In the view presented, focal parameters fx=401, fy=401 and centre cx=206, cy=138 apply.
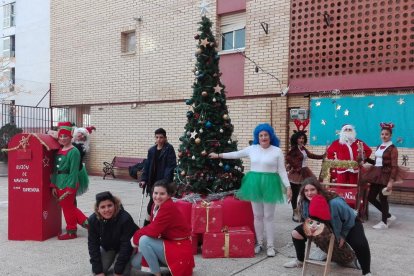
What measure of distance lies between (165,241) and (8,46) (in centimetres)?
2007

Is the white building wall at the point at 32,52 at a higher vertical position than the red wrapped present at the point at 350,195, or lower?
higher

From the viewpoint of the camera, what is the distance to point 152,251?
3943 millimetres

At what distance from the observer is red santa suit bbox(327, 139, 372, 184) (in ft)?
21.9

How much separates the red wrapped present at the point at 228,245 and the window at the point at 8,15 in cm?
1928

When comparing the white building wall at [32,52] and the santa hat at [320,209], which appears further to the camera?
the white building wall at [32,52]

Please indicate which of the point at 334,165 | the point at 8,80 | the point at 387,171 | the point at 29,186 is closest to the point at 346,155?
the point at 334,165

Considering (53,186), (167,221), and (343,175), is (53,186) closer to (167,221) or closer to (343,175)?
(167,221)

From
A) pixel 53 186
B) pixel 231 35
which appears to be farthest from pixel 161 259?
pixel 231 35

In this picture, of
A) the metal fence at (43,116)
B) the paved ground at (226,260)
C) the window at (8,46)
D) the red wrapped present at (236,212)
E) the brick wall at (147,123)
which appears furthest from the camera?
the window at (8,46)

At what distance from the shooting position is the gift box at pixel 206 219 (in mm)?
4926

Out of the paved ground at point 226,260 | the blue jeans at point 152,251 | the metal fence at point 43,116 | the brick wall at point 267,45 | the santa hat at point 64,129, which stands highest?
the brick wall at point 267,45

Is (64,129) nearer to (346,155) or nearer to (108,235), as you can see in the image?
(108,235)

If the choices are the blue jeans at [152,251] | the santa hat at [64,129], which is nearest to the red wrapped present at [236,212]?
the blue jeans at [152,251]

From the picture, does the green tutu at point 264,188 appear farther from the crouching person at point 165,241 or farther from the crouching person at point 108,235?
the crouching person at point 108,235
